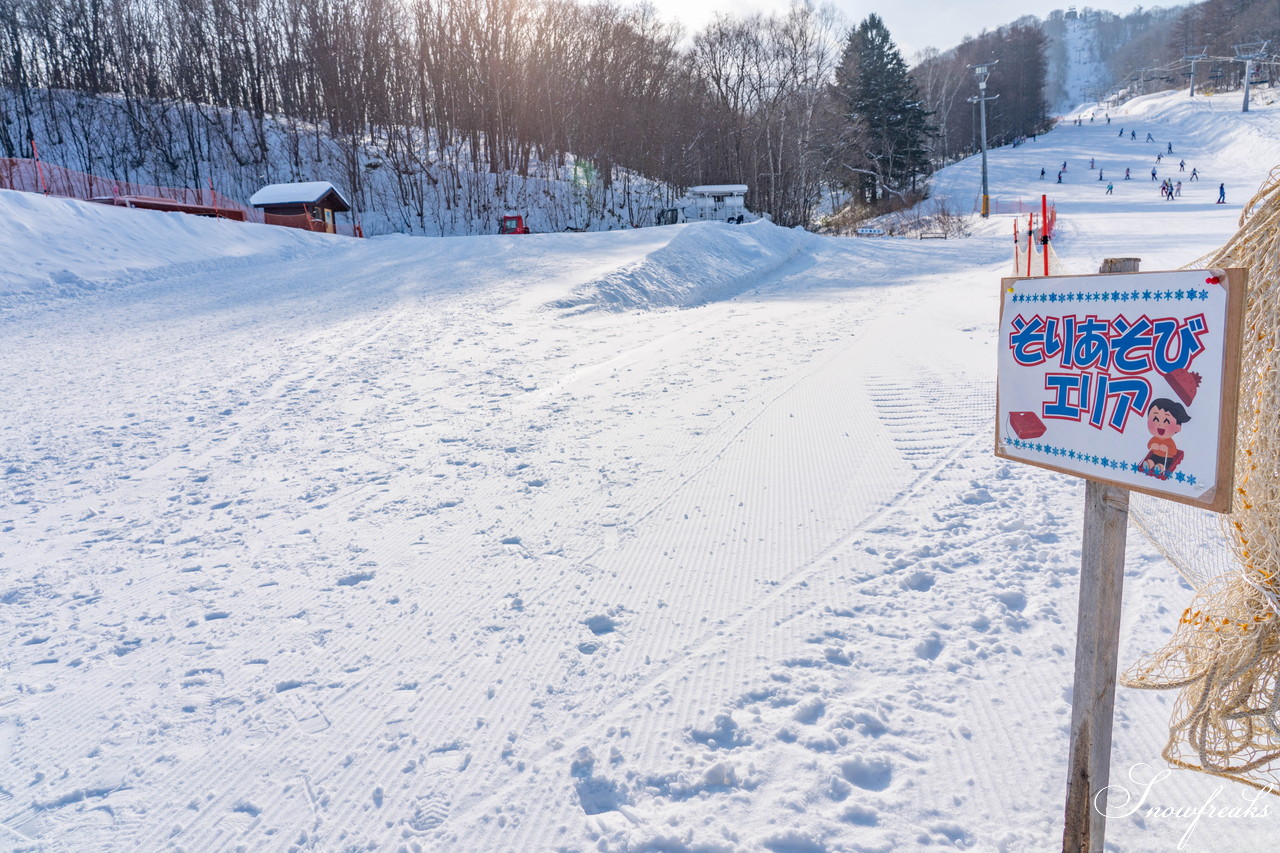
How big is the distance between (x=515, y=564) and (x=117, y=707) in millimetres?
1948

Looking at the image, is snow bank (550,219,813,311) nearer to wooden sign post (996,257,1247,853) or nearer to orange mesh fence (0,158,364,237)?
wooden sign post (996,257,1247,853)

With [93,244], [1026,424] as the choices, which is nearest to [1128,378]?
[1026,424]

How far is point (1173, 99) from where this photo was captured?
270 ft

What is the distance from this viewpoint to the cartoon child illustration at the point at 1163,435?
168 centimetres

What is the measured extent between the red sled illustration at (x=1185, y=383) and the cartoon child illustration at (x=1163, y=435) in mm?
24

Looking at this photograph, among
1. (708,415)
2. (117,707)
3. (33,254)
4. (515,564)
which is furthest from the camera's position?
(33,254)

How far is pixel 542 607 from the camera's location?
3754 millimetres

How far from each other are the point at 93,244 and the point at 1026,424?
18.6 m

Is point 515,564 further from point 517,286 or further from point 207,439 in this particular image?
point 517,286

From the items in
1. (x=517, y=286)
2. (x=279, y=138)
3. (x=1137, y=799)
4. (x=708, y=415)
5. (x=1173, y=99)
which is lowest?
(x=1137, y=799)

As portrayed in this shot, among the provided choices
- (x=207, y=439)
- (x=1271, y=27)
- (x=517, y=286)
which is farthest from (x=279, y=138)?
(x=1271, y=27)

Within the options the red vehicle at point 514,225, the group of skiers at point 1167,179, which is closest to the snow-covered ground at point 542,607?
the red vehicle at point 514,225

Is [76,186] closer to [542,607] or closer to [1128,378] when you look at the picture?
[542,607]

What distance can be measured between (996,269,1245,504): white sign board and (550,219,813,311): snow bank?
10400 millimetres
